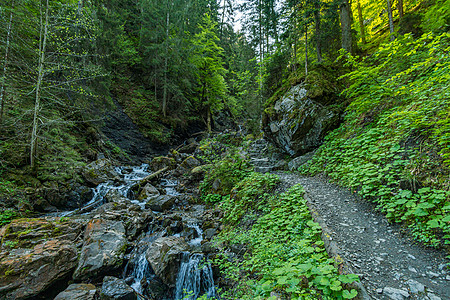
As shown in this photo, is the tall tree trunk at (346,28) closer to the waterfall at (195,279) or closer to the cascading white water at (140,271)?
the waterfall at (195,279)

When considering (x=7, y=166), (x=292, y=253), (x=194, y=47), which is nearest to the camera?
(x=292, y=253)

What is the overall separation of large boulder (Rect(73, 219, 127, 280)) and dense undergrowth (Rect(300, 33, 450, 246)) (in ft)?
22.3

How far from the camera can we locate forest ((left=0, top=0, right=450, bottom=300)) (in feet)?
10.3

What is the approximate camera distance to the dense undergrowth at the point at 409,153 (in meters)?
2.89

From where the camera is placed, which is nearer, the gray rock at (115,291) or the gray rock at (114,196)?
the gray rock at (115,291)

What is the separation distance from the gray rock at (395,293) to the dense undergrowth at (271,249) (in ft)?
1.56

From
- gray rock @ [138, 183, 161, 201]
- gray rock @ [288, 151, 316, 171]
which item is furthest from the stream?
gray rock @ [288, 151, 316, 171]

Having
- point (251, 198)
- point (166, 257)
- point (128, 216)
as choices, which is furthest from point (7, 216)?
point (251, 198)

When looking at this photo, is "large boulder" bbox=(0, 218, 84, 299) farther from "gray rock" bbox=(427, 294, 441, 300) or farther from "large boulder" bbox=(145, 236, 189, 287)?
"gray rock" bbox=(427, 294, 441, 300)

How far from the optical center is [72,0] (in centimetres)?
909

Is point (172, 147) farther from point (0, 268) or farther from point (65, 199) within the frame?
point (0, 268)

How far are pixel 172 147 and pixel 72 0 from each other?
11489mm

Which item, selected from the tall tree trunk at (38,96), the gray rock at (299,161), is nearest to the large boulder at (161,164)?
the tall tree trunk at (38,96)

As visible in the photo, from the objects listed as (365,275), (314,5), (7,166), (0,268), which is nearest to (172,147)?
(7,166)
